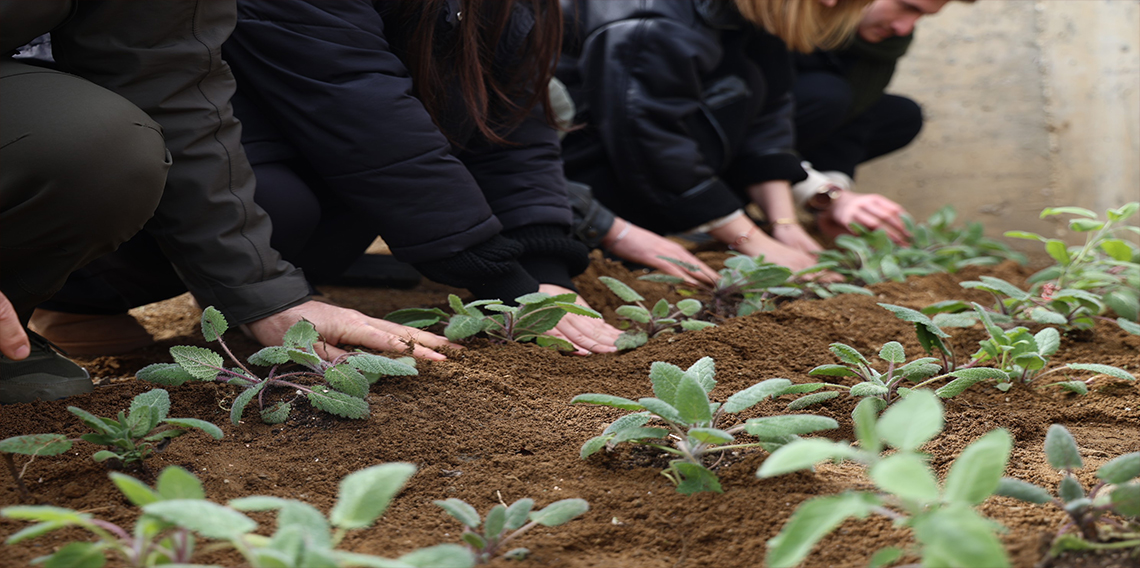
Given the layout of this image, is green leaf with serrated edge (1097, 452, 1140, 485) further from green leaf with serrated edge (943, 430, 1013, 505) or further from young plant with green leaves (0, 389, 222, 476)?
young plant with green leaves (0, 389, 222, 476)

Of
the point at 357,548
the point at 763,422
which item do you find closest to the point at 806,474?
the point at 763,422

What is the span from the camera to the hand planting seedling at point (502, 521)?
785 millimetres

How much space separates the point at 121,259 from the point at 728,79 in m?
1.64

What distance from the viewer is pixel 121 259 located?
158cm

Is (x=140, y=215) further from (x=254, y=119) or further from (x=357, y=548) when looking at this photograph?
(x=357, y=548)

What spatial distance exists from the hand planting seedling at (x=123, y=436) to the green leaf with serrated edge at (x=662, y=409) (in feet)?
1.56

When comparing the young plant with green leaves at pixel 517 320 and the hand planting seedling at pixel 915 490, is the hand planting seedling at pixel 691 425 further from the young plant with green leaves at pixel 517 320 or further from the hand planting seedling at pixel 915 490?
the young plant with green leaves at pixel 517 320

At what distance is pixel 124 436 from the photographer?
0.95 meters

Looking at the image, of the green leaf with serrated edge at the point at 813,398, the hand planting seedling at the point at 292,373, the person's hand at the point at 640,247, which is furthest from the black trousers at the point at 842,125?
the hand planting seedling at the point at 292,373

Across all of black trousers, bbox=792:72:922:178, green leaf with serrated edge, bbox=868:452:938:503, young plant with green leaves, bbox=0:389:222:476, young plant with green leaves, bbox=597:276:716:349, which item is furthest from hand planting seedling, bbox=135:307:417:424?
black trousers, bbox=792:72:922:178

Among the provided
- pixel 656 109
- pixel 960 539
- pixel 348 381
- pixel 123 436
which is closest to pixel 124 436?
pixel 123 436

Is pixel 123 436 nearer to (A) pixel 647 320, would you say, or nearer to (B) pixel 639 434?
(B) pixel 639 434

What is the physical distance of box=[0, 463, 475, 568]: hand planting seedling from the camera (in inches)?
23.6

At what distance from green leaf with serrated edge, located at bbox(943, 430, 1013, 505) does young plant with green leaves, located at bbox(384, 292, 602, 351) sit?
2.68 feet
